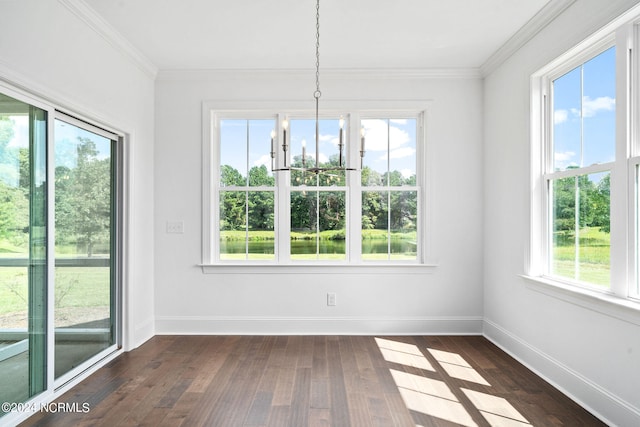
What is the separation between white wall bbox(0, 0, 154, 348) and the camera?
2.31 metres

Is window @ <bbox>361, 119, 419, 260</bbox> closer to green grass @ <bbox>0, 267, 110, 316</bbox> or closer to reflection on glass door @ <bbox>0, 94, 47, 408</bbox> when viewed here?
green grass @ <bbox>0, 267, 110, 316</bbox>

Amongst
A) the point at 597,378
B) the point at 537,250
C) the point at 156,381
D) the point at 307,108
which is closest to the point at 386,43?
the point at 307,108

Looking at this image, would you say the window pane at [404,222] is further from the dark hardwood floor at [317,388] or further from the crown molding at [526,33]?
the crown molding at [526,33]

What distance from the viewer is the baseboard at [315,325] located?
4.09 meters

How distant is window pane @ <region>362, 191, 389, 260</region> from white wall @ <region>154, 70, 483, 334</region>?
25cm

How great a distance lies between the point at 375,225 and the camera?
4219 mm

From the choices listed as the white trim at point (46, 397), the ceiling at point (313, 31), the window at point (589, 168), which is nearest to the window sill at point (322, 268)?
the window at point (589, 168)

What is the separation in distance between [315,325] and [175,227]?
5.91 feet

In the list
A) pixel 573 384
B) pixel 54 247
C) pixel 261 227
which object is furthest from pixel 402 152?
pixel 54 247

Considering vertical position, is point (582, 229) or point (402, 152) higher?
point (402, 152)

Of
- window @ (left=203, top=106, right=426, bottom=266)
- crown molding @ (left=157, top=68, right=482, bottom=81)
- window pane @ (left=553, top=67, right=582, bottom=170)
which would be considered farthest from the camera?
window @ (left=203, top=106, right=426, bottom=266)

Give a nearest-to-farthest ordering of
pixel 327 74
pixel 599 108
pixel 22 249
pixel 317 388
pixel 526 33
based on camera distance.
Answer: pixel 22 249
pixel 599 108
pixel 317 388
pixel 526 33
pixel 327 74

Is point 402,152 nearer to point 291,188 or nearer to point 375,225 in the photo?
point 375,225

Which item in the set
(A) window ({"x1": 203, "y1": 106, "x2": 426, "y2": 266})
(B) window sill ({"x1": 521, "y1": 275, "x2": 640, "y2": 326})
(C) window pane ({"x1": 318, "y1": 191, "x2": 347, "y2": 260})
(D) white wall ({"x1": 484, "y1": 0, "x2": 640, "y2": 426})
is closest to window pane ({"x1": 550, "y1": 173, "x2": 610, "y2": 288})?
(B) window sill ({"x1": 521, "y1": 275, "x2": 640, "y2": 326})
